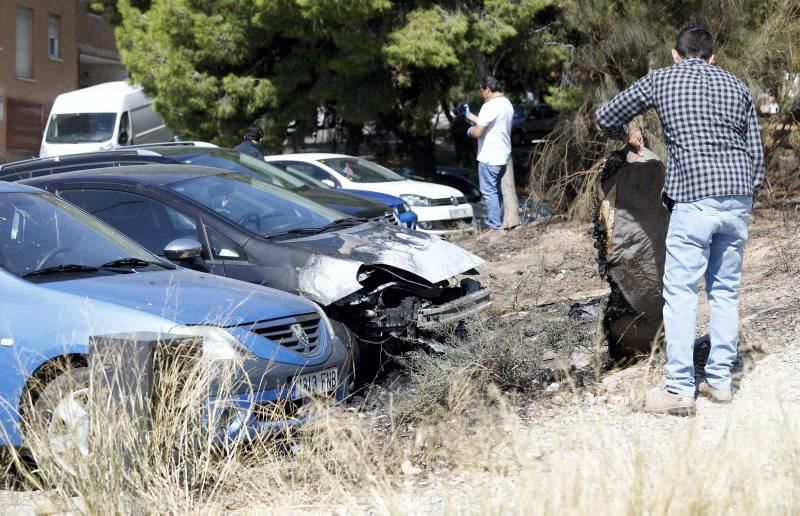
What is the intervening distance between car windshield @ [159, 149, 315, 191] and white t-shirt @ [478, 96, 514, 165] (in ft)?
8.61

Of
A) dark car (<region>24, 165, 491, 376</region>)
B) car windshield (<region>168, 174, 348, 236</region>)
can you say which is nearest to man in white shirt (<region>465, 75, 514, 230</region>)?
car windshield (<region>168, 174, 348, 236</region>)

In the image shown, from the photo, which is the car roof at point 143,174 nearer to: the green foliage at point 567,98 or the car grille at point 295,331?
the car grille at point 295,331

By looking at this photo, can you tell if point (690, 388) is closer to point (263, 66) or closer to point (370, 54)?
point (370, 54)

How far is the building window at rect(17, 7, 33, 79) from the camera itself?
31922 millimetres

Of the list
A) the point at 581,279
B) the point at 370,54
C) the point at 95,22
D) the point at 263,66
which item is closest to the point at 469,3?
the point at 370,54

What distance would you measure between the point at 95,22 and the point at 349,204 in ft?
92.1

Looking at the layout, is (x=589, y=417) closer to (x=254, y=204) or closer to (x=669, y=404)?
(x=669, y=404)

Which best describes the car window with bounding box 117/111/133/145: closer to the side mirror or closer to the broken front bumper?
the side mirror

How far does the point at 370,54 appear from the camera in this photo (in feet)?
56.7

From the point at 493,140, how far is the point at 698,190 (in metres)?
→ 8.30

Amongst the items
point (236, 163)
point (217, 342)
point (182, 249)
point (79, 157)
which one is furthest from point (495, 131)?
point (217, 342)

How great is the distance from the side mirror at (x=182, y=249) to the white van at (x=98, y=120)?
16609 millimetres

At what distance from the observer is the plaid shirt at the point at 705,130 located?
5246 mm

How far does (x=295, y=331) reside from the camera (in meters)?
5.81
